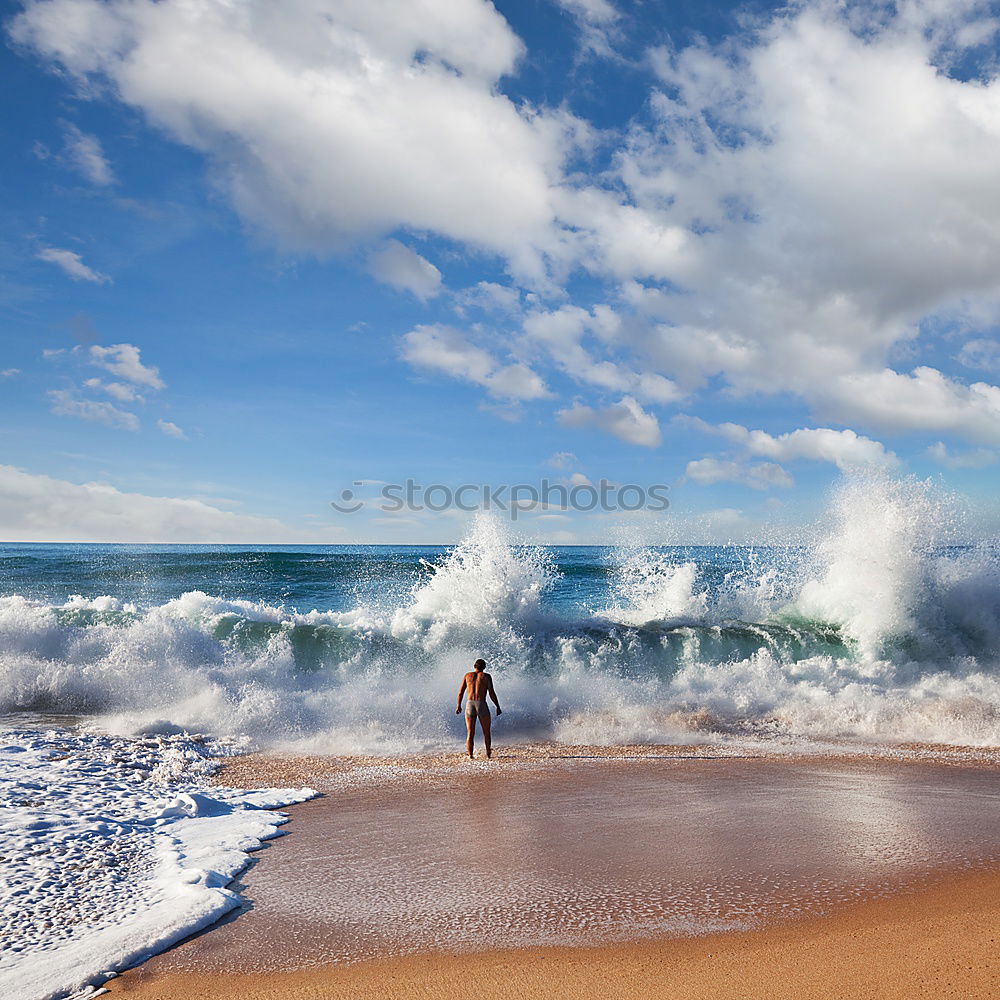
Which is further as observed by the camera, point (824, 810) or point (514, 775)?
point (514, 775)

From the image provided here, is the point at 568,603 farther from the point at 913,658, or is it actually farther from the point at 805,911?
the point at 805,911

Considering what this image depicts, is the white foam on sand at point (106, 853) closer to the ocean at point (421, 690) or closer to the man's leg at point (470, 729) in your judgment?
the ocean at point (421, 690)

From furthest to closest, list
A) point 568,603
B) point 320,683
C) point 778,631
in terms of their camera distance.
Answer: point 568,603 < point 778,631 < point 320,683

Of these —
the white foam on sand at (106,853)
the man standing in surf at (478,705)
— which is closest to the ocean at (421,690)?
the white foam on sand at (106,853)

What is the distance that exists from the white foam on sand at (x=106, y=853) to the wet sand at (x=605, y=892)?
29 centimetres

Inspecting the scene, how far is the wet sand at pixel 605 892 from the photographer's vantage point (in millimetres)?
4113

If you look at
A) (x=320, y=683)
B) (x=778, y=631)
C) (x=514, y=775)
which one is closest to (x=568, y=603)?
(x=778, y=631)

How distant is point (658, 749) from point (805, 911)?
601 cm

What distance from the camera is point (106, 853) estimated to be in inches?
231

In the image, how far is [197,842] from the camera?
6305 mm

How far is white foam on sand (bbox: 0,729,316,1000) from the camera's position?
429 cm

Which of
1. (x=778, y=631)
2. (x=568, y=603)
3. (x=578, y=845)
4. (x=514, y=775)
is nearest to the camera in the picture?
(x=578, y=845)

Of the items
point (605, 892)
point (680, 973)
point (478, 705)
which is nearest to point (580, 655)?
point (478, 705)

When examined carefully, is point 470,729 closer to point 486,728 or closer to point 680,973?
Result: point 486,728
